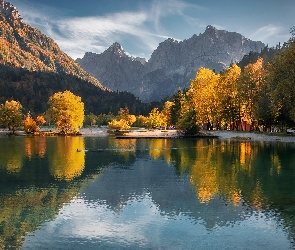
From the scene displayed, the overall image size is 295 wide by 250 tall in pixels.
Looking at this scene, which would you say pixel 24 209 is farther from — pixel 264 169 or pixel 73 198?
pixel 264 169

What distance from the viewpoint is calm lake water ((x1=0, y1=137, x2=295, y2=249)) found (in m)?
16.5

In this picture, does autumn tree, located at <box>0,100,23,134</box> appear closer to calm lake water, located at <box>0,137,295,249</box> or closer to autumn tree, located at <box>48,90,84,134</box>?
autumn tree, located at <box>48,90,84,134</box>

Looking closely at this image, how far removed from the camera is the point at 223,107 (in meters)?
106

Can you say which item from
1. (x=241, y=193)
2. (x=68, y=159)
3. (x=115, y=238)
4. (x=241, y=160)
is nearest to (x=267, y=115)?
(x=241, y=160)

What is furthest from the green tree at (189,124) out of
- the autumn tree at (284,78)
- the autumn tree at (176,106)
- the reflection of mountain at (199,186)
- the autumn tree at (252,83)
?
the reflection of mountain at (199,186)

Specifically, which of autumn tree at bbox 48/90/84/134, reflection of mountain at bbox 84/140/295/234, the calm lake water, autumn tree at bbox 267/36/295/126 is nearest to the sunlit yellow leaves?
autumn tree at bbox 48/90/84/134

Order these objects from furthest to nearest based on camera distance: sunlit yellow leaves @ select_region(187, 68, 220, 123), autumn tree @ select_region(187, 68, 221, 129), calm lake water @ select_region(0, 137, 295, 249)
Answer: sunlit yellow leaves @ select_region(187, 68, 220, 123) → autumn tree @ select_region(187, 68, 221, 129) → calm lake water @ select_region(0, 137, 295, 249)

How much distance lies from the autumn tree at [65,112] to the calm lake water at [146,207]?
72015mm

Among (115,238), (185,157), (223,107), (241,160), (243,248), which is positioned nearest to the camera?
(243,248)

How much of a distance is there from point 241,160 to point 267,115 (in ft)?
135

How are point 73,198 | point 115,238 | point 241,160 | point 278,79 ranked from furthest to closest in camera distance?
point 278,79, point 241,160, point 73,198, point 115,238

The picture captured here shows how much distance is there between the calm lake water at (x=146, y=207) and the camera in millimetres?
16484

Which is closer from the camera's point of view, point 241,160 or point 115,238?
point 115,238

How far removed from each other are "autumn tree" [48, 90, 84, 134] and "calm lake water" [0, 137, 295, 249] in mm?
72015
